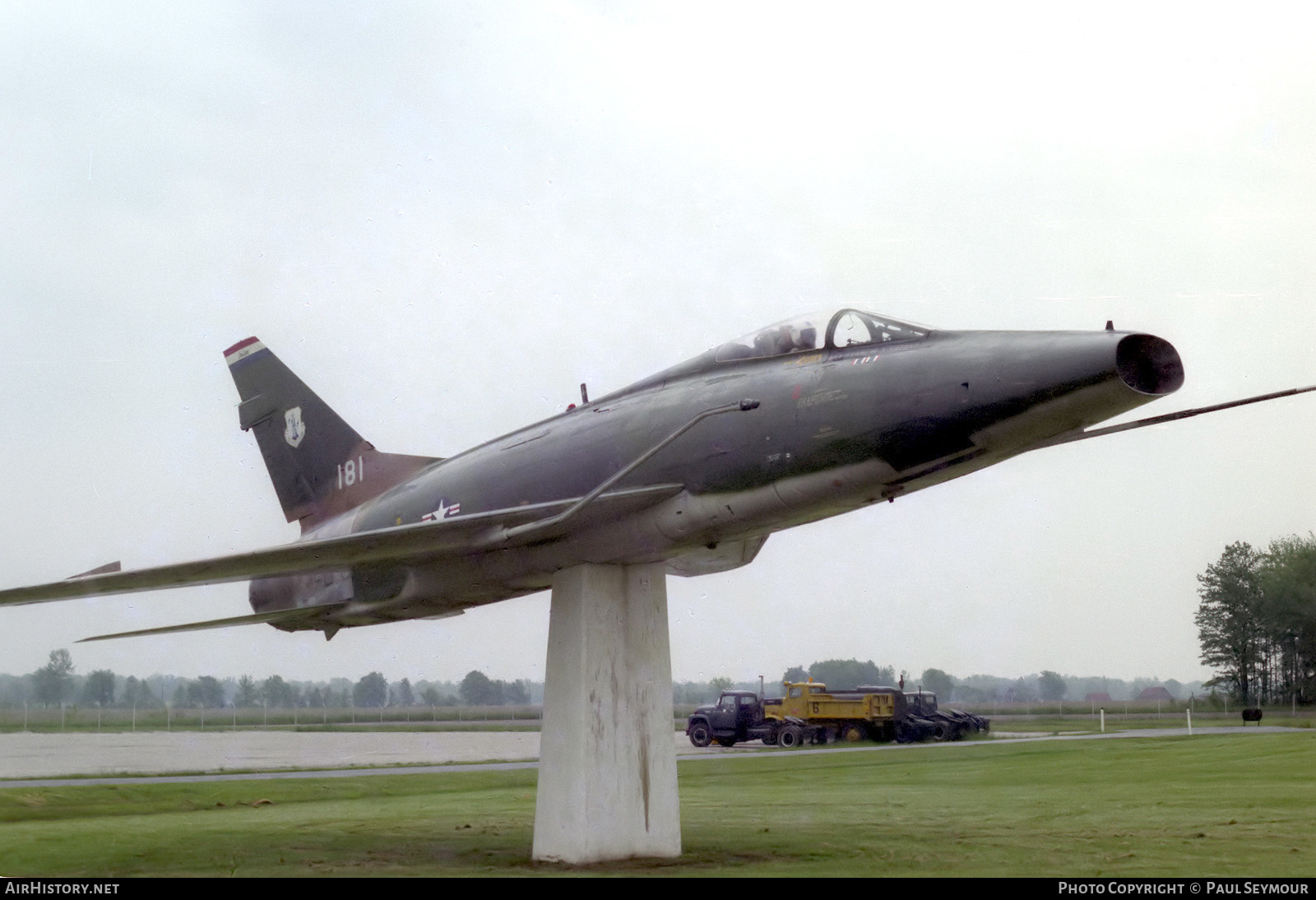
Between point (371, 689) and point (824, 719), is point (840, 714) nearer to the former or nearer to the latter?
point (824, 719)

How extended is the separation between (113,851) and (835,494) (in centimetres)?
831

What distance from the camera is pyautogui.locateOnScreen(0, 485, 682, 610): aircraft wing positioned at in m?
11.1

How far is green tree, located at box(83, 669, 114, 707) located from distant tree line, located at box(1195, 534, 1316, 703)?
65.5 feet

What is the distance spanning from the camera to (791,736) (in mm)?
33406

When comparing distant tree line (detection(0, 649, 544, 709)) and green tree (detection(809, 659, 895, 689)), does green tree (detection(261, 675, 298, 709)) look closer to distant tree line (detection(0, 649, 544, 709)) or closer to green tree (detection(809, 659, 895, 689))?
distant tree line (detection(0, 649, 544, 709))

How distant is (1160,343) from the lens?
8586mm

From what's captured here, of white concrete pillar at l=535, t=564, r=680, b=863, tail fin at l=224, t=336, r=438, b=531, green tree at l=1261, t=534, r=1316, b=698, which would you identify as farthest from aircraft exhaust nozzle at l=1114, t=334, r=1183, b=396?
green tree at l=1261, t=534, r=1316, b=698

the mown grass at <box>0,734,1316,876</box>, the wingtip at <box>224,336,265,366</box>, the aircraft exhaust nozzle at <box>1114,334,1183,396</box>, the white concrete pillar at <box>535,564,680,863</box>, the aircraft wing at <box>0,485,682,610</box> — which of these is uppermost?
the wingtip at <box>224,336,265,366</box>

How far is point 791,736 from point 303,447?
21161 mm

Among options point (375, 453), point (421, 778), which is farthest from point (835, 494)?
point (421, 778)

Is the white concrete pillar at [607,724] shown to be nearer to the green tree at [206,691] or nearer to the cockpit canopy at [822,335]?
the cockpit canopy at [822,335]

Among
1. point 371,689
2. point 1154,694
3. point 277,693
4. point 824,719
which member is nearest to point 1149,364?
point 371,689

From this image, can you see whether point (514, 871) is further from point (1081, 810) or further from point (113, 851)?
point (1081, 810)

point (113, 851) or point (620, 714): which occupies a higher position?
point (620, 714)
